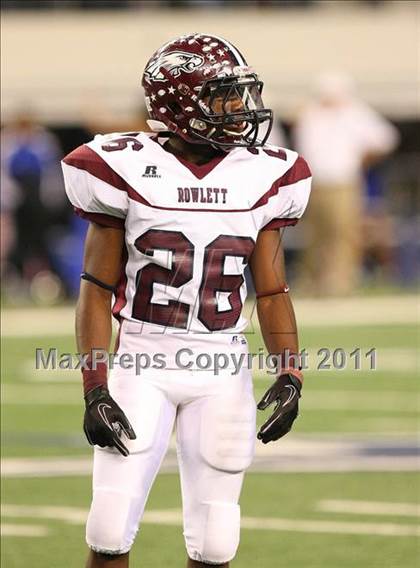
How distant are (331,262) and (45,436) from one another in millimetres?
6763

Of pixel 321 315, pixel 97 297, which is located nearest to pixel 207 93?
pixel 97 297

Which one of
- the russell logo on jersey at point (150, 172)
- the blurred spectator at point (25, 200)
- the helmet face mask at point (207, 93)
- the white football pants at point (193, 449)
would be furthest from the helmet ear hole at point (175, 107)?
the blurred spectator at point (25, 200)

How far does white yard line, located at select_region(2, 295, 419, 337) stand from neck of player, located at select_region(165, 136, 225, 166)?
24.0 ft

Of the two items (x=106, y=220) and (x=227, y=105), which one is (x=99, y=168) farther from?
(x=227, y=105)

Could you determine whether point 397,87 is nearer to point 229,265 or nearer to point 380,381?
point 380,381

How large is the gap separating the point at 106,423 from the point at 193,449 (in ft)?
0.87

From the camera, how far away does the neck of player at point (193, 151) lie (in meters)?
4.26

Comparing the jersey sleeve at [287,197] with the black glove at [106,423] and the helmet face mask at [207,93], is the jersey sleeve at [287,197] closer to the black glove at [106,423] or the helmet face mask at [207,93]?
the helmet face mask at [207,93]

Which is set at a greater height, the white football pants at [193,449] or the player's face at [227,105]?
the player's face at [227,105]

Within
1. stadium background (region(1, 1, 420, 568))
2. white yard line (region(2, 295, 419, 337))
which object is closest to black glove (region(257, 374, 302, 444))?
stadium background (region(1, 1, 420, 568))

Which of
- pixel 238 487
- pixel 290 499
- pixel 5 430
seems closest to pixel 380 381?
pixel 5 430

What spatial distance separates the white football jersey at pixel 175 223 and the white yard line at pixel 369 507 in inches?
79.7

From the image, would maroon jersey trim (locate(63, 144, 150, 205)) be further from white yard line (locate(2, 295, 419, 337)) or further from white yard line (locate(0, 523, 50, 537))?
white yard line (locate(2, 295, 419, 337))

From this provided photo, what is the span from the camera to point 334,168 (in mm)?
13922
